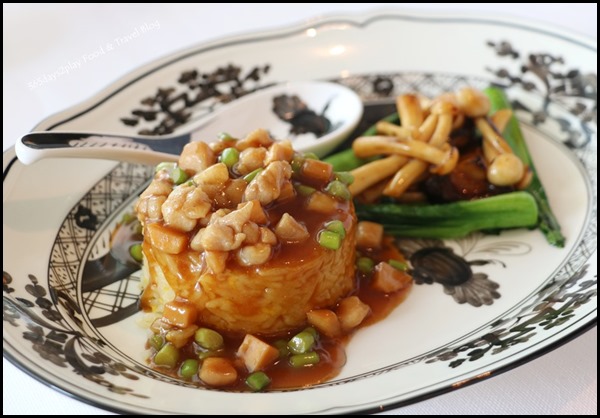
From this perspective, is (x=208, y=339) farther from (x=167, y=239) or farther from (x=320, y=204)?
(x=320, y=204)

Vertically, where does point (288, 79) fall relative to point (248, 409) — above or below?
above

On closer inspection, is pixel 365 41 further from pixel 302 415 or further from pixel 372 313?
pixel 302 415

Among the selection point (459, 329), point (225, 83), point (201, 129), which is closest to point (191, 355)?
point (459, 329)

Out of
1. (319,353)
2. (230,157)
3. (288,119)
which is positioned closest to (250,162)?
(230,157)

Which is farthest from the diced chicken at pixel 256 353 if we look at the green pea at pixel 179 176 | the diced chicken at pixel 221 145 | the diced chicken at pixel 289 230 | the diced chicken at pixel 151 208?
the diced chicken at pixel 221 145

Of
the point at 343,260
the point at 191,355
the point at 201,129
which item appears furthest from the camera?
the point at 201,129

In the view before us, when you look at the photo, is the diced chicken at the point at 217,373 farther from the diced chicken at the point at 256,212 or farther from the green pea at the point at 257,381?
the diced chicken at the point at 256,212

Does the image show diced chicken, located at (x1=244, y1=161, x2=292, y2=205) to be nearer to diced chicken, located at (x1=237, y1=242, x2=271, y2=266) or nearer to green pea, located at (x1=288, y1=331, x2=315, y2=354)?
diced chicken, located at (x1=237, y1=242, x2=271, y2=266)
